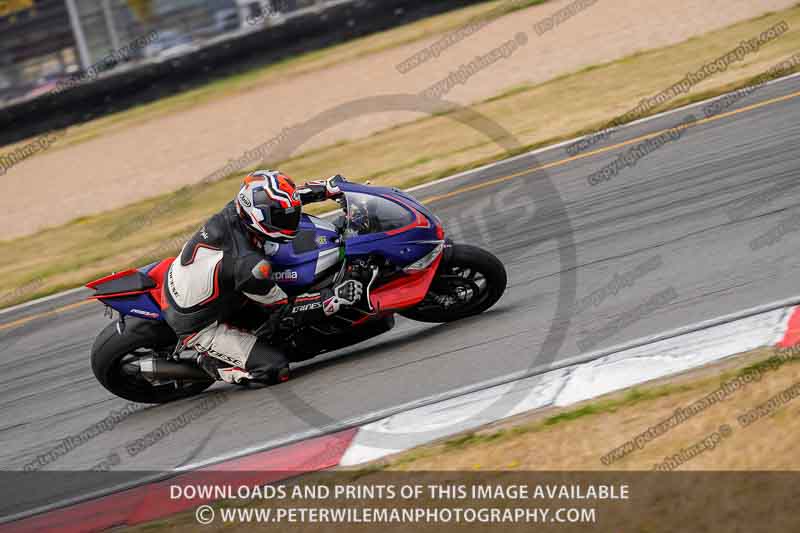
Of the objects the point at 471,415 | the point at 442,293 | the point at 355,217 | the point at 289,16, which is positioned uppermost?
the point at 289,16

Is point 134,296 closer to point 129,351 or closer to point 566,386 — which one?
point 129,351

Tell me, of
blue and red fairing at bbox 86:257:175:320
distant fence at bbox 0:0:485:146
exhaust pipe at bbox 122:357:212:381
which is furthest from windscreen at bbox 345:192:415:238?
distant fence at bbox 0:0:485:146

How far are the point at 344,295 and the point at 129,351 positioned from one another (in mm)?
1733

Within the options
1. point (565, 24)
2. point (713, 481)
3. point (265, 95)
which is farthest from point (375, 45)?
point (713, 481)

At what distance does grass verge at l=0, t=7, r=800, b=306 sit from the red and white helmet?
221 inches

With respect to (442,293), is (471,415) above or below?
below

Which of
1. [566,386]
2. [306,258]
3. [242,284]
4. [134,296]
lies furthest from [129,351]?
[566,386]

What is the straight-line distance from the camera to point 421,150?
13.4 metres

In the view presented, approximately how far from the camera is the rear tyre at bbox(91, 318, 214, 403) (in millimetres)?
6848

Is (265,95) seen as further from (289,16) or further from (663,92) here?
→ (663,92)

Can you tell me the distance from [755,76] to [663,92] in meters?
1.22

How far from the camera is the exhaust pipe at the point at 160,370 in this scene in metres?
6.91

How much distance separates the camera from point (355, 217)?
670 cm

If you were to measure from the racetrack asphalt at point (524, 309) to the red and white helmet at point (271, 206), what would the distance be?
1.36m
